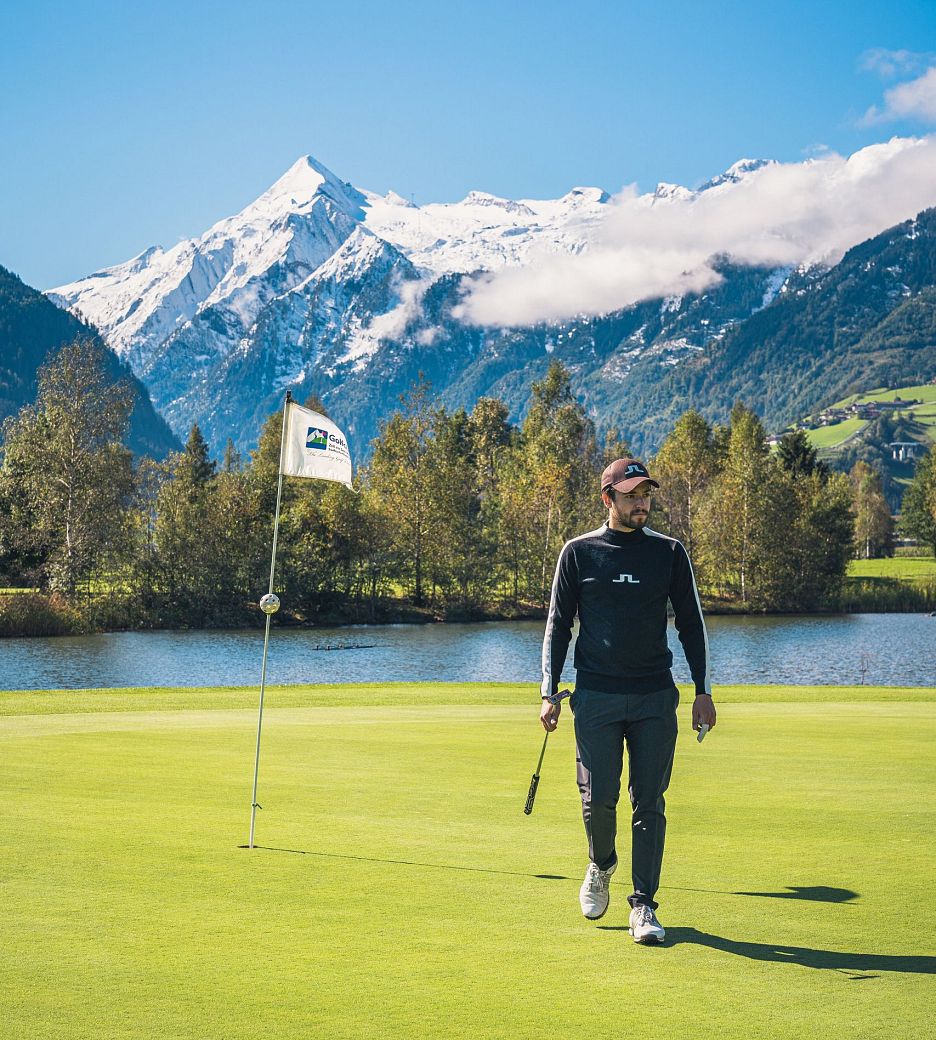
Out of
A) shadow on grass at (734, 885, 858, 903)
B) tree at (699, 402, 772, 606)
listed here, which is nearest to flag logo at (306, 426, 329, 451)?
shadow on grass at (734, 885, 858, 903)

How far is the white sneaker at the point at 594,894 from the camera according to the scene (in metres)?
7.09

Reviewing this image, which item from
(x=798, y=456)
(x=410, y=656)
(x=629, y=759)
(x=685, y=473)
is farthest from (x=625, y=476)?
(x=798, y=456)

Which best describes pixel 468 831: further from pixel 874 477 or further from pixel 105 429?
pixel 874 477

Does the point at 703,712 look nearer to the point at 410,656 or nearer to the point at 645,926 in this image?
the point at 645,926

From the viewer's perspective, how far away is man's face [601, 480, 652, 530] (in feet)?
23.9

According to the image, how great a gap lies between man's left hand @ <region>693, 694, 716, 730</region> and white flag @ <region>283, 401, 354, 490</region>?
14.0 feet

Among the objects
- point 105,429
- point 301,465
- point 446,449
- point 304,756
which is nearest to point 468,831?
point 301,465

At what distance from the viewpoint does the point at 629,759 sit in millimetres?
7250

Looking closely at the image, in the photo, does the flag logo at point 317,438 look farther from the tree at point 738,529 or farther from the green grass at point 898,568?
the green grass at point 898,568

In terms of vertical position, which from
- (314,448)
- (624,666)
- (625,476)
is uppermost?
(314,448)

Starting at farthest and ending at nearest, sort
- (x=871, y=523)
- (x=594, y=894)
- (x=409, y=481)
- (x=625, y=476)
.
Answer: (x=871, y=523) < (x=409, y=481) < (x=625, y=476) < (x=594, y=894)

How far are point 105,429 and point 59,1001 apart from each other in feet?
213

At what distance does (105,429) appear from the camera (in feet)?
221

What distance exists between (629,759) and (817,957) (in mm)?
1501
